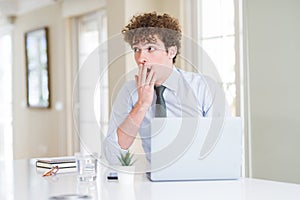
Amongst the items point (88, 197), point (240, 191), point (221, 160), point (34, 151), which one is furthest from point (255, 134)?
point (34, 151)

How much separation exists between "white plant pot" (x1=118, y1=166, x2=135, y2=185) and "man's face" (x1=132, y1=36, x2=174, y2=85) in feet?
1.06

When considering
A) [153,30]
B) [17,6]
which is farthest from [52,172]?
[17,6]

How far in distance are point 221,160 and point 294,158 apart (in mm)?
1231

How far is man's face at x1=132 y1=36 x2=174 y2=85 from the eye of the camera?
5.50ft

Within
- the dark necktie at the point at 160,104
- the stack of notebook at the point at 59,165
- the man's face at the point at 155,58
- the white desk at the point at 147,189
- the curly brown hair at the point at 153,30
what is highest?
the curly brown hair at the point at 153,30

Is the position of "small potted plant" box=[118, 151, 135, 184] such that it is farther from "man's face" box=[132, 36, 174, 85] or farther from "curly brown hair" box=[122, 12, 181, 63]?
"curly brown hair" box=[122, 12, 181, 63]

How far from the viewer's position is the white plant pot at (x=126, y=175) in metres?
1.52

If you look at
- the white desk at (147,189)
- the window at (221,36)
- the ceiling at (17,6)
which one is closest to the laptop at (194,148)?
the white desk at (147,189)

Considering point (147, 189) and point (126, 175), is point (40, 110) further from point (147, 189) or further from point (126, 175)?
point (147, 189)

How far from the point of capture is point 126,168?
1.55 metres

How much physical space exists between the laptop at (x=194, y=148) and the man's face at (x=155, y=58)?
205 mm

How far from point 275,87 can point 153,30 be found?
1.26 metres

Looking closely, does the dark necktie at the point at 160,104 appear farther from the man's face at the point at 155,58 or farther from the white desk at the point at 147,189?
the white desk at the point at 147,189

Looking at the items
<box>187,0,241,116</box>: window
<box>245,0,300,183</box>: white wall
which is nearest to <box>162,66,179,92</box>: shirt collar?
<box>245,0,300,183</box>: white wall
